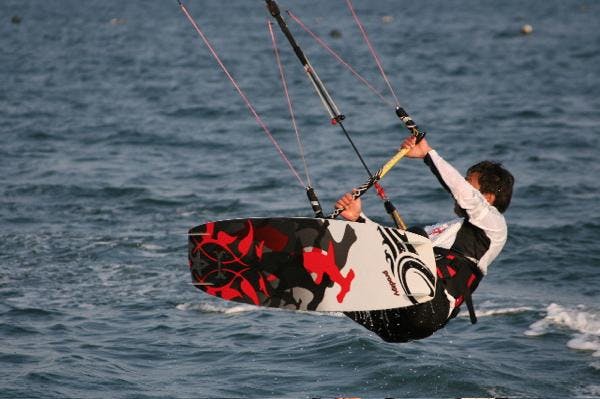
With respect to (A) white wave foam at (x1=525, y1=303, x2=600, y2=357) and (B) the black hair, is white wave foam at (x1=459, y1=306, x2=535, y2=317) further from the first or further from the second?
(B) the black hair

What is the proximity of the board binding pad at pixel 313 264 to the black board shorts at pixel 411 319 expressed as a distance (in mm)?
113

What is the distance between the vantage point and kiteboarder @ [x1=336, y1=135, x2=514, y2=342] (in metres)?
8.53

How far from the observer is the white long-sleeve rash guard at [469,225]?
8.34 metres

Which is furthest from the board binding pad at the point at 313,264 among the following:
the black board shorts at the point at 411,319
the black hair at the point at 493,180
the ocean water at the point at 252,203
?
the ocean water at the point at 252,203

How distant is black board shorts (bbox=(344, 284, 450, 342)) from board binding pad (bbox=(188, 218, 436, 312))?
0.11 m

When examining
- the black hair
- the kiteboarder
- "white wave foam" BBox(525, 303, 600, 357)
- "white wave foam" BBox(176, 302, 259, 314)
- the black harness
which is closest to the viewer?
the kiteboarder

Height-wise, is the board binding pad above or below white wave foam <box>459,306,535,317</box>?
above

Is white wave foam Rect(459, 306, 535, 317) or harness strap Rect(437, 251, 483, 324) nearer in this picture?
harness strap Rect(437, 251, 483, 324)

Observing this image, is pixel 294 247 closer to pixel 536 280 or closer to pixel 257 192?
pixel 536 280

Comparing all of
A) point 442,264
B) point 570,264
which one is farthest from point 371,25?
point 442,264

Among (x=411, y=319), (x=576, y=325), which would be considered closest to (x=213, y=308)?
(x=576, y=325)

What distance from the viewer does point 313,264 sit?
943 cm

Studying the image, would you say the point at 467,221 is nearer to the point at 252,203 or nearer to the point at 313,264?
the point at 313,264

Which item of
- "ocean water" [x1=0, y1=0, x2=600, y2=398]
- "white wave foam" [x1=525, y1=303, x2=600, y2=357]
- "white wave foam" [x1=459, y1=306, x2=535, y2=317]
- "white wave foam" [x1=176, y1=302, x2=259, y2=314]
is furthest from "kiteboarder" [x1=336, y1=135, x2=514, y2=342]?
"white wave foam" [x1=176, y1=302, x2=259, y2=314]
